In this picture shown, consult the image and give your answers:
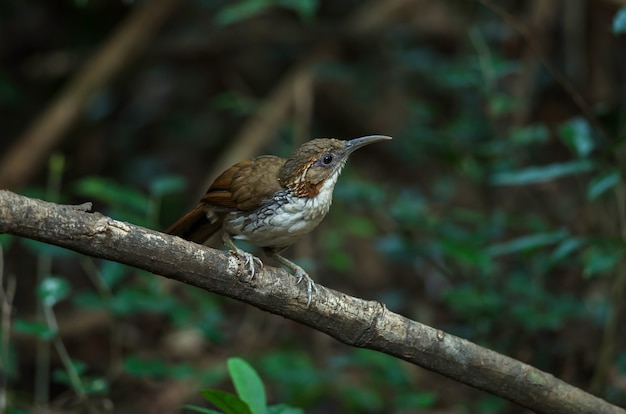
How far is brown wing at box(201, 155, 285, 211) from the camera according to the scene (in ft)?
10.7

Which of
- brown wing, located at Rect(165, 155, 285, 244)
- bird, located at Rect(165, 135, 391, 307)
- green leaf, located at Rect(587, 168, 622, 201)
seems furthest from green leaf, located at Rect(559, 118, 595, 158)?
brown wing, located at Rect(165, 155, 285, 244)

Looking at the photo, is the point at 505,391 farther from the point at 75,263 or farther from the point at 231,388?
the point at 75,263

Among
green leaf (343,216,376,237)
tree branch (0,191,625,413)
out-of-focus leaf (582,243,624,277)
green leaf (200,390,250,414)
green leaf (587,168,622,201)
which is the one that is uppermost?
green leaf (343,216,376,237)

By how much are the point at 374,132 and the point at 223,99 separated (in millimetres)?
2415

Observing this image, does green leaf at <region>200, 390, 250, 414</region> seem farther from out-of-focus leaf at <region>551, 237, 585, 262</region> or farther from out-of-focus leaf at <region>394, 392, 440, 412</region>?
out-of-focus leaf at <region>551, 237, 585, 262</region>

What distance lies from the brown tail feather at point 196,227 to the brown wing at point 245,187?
3.4 inches

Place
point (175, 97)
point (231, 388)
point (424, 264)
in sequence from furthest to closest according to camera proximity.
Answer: point (175, 97) < point (424, 264) < point (231, 388)

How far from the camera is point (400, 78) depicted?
751cm

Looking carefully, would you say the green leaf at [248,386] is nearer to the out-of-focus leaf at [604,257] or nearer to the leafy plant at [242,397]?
the leafy plant at [242,397]

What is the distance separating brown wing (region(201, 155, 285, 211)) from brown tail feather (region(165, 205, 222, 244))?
9cm

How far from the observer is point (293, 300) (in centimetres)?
274

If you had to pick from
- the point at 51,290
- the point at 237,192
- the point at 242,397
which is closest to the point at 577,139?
the point at 237,192

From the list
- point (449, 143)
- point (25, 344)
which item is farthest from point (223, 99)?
point (25, 344)

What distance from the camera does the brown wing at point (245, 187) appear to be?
3254 mm
